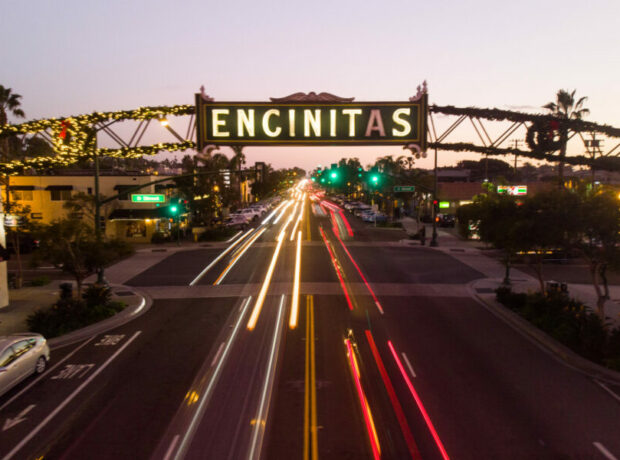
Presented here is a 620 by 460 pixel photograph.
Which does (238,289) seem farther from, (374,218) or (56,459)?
(374,218)

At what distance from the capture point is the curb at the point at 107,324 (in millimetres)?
15836

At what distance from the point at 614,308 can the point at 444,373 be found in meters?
12.1

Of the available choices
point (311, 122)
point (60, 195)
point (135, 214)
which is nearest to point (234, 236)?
point (135, 214)

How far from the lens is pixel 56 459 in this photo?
28.0ft

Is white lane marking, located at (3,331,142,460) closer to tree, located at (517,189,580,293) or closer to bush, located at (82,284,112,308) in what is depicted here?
bush, located at (82,284,112,308)

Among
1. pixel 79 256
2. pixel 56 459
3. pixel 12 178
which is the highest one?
pixel 12 178

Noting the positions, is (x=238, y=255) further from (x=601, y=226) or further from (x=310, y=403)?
(x=601, y=226)

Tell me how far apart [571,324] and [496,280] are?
10996mm

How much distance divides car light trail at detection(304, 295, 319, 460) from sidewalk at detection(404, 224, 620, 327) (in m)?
9.79

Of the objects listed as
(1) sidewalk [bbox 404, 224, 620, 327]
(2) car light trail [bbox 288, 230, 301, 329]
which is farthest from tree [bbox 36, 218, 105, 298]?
(1) sidewalk [bbox 404, 224, 620, 327]

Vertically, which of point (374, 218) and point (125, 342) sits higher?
point (374, 218)

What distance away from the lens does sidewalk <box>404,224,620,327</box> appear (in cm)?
2047

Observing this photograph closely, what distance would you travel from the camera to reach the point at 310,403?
10.5 m

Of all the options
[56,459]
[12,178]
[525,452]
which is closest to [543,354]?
[525,452]
